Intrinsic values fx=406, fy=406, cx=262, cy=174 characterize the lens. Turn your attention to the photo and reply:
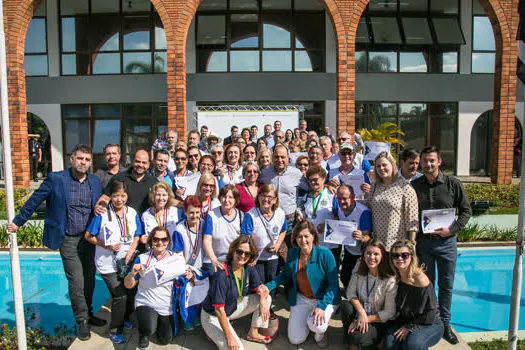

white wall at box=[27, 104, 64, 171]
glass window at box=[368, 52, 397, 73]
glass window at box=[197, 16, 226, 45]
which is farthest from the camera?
glass window at box=[368, 52, 397, 73]

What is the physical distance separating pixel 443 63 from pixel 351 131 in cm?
721

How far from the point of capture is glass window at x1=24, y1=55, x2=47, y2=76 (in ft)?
54.6

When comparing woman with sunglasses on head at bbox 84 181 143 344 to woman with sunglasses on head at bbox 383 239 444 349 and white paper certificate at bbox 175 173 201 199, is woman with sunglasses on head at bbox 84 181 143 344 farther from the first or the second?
woman with sunglasses on head at bbox 383 239 444 349

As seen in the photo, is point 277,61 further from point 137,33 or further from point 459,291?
point 459,291

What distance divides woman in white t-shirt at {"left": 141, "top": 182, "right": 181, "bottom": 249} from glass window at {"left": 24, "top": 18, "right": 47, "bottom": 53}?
49.3 ft

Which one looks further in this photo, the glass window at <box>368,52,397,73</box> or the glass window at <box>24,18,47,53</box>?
the glass window at <box>368,52,397,73</box>

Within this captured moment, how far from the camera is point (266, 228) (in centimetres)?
493

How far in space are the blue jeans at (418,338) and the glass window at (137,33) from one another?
15.3 metres

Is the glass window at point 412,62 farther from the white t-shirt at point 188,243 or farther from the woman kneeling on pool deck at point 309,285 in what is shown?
the white t-shirt at point 188,243

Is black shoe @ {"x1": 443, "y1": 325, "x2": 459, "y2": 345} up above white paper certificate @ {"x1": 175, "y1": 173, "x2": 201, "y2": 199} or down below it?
below

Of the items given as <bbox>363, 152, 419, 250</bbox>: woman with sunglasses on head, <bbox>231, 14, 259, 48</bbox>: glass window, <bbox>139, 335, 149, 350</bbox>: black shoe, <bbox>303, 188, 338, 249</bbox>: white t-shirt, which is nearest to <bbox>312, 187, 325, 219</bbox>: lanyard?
<bbox>303, 188, 338, 249</bbox>: white t-shirt

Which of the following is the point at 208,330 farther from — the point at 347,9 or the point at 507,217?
the point at 347,9

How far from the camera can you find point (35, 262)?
8719 mm

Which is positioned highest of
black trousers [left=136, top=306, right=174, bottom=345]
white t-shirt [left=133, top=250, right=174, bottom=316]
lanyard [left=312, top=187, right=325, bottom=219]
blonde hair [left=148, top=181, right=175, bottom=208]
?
blonde hair [left=148, top=181, right=175, bottom=208]
